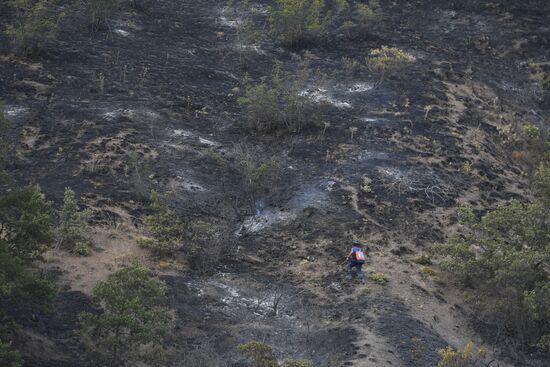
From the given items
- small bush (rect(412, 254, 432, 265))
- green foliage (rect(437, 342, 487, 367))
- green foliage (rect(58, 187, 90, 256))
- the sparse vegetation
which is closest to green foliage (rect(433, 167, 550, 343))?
small bush (rect(412, 254, 432, 265))

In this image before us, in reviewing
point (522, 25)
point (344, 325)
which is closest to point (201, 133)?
point (344, 325)

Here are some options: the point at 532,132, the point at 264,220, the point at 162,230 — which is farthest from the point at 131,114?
the point at 532,132

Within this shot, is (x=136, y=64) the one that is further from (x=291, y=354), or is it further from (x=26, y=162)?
(x=291, y=354)

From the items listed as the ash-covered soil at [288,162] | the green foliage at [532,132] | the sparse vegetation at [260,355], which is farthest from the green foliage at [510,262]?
the green foliage at [532,132]

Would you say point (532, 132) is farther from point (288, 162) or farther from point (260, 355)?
point (260, 355)

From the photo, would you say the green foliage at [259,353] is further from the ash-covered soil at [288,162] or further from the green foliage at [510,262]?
the green foliage at [510,262]

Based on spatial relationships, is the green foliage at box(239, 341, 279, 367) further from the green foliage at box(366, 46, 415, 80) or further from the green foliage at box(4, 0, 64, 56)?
the green foliage at box(366, 46, 415, 80)
